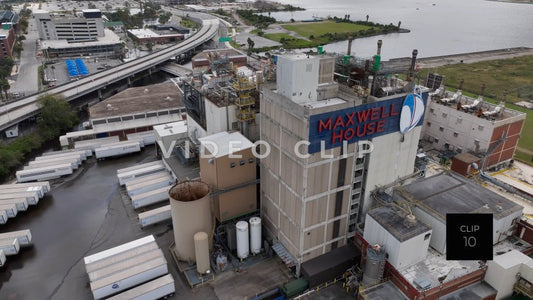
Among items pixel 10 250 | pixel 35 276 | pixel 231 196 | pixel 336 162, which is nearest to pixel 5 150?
pixel 10 250

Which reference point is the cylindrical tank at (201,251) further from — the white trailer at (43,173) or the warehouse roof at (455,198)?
the white trailer at (43,173)

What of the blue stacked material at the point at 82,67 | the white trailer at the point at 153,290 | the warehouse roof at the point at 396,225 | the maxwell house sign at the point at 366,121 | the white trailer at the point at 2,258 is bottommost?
the white trailer at the point at 2,258

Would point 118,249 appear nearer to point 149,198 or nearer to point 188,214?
point 188,214

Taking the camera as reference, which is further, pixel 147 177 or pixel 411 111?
pixel 147 177

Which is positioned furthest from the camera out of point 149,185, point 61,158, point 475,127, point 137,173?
point 61,158

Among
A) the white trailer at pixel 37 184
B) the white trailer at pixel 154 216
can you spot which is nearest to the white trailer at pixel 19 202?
the white trailer at pixel 37 184

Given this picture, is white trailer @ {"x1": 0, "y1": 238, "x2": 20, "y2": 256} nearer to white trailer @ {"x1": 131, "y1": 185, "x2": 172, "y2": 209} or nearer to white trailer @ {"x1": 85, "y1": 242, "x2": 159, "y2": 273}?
white trailer @ {"x1": 85, "y1": 242, "x2": 159, "y2": 273}

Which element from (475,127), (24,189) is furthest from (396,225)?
(24,189)
